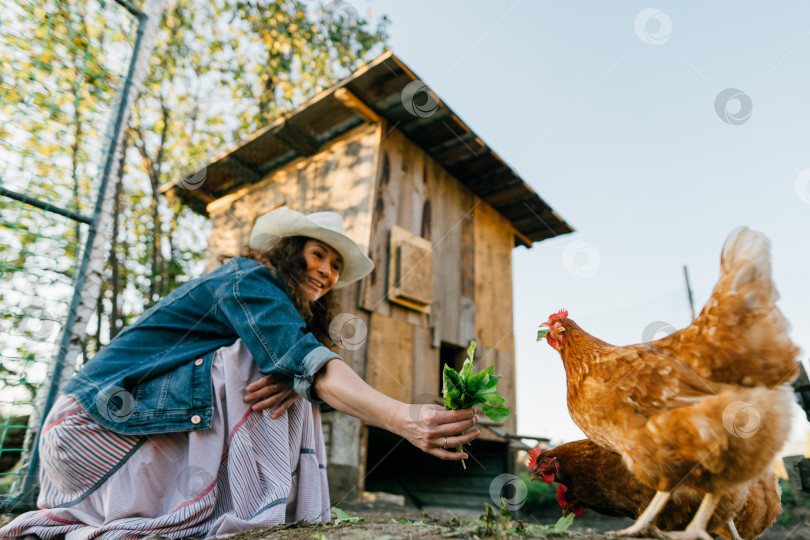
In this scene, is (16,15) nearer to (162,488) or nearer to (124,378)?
(124,378)

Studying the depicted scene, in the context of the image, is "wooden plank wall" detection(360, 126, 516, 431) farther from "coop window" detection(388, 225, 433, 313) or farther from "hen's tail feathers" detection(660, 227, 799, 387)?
"hen's tail feathers" detection(660, 227, 799, 387)

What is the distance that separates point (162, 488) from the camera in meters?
2.06

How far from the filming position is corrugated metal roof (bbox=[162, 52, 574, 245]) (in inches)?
233

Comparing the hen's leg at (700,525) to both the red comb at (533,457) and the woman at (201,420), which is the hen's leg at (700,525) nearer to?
the woman at (201,420)

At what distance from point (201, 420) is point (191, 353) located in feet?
1.11

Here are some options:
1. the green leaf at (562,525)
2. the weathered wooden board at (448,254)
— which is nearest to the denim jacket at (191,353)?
the green leaf at (562,525)

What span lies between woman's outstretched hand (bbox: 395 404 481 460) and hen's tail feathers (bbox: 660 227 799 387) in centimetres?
97

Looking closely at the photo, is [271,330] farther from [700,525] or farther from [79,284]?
[79,284]

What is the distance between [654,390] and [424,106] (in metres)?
5.08

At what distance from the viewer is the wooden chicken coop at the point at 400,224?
5859mm

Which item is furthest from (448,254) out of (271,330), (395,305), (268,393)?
(271,330)

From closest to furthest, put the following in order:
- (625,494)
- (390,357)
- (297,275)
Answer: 1. (625,494)
2. (297,275)
3. (390,357)

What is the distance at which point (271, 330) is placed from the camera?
200cm

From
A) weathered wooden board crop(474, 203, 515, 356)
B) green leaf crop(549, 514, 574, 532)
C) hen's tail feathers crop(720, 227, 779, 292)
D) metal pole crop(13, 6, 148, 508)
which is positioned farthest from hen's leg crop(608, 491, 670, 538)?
weathered wooden board crop(474, 203, 515, 356)
